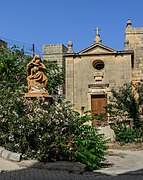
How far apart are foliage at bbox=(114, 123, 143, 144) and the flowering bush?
6183 millimetres

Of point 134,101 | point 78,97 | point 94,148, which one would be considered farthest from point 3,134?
point 78,97

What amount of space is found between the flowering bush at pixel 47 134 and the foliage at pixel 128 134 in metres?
6.18

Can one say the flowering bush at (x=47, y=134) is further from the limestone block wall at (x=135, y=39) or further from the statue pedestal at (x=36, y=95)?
the limestone block wall at (x=135, y=39)

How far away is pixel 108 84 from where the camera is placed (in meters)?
21.8

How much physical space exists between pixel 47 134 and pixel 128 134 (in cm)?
801

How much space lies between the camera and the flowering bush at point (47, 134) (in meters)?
8.30

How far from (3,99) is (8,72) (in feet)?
34.5

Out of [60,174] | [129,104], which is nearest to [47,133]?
[60,174]

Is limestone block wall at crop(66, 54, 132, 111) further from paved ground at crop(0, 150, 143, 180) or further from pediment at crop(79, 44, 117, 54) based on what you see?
paved ground at crop(0, 150, 143, 180)

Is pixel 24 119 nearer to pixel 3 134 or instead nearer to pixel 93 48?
pixel 3 134

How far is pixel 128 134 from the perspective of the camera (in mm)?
15477

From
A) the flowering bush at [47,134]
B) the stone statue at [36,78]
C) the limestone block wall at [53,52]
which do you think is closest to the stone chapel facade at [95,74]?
the limestone block wall at [53,52]

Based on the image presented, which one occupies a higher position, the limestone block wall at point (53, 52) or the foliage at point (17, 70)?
the limestone block wall at point (53, 52)

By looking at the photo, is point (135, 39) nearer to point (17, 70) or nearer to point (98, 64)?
point (98, 64)
